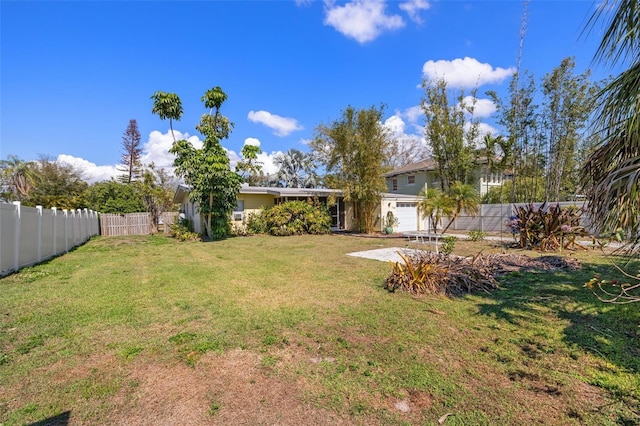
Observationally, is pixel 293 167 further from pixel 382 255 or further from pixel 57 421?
pixel 57 421

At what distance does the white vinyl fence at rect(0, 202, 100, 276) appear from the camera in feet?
22.5

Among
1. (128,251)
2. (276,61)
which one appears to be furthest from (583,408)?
(276,61)

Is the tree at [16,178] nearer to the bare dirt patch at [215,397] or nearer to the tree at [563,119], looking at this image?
the bare dirt patch at [215,397]

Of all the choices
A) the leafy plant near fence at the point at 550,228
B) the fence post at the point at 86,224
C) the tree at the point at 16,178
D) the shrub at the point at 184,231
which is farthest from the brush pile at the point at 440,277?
the tree at the point at 16,178

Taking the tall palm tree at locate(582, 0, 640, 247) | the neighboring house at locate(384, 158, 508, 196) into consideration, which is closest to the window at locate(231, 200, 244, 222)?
the neighboring house at locate(384, 158, 508, 196)

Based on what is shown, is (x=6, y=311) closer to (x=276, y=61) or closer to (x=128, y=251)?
(x=128, y=251)

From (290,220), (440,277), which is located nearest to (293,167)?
(290,220)

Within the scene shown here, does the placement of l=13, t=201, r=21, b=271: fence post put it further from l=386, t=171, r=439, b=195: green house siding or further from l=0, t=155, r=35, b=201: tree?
l=386, t=171, r=439, b=195: green house siding

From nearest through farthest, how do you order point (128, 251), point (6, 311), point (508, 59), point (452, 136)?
point (6, 311) < point (128, 251) < point (508, 59) < point (452, 136)

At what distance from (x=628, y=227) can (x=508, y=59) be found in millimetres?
16353

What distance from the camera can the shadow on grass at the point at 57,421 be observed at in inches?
83.9

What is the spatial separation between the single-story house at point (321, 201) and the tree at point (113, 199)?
109 inches

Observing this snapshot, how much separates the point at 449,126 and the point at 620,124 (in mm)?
18468

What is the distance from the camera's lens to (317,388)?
261 centimetres
